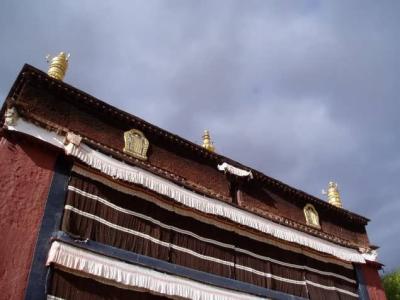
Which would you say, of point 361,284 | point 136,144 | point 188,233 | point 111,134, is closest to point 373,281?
point 361,284

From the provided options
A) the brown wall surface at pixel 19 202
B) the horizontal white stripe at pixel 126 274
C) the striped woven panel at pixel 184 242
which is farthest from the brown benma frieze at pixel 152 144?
the horizontal white stripe at pixel 126 274

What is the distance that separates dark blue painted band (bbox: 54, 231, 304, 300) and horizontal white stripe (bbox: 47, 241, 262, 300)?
4.9 inches

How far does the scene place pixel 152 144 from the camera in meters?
10.6

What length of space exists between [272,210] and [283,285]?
7.46 feet

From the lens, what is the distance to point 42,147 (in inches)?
332

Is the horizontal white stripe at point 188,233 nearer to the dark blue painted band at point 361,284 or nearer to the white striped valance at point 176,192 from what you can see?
the dark blue painted band at point 361,284

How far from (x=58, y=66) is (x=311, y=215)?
29.5 feet

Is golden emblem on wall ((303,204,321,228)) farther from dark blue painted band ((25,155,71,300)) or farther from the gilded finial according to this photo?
dark blue painted band ((25,155,71,300))

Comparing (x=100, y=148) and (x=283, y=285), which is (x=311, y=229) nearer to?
(x=283, y=285)

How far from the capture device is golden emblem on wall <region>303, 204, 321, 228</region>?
13.5 meters

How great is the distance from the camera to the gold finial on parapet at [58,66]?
10.1 metres

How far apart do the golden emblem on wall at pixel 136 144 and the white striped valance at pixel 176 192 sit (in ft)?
2.61

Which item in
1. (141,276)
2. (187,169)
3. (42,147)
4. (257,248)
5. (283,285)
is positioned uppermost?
(187,169)

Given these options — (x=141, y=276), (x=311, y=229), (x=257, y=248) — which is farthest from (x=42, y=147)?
(x=311, y=229)
